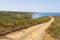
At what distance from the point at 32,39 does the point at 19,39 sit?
166cm

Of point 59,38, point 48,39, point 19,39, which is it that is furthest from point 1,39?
point 59,38

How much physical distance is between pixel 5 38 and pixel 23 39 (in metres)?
1.59

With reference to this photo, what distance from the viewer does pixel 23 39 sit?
1655cm

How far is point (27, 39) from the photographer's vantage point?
1705 cm

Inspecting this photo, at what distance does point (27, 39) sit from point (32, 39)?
617mm

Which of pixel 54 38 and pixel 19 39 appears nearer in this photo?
pixel 19 39

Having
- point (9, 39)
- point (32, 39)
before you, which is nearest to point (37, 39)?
point (32, 39)

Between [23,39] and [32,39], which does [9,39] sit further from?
[32,39]

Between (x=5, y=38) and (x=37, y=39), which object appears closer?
(x=5, y=38)

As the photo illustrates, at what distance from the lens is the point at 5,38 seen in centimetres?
1627

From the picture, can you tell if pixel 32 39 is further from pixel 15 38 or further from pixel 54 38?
pixel 54 38

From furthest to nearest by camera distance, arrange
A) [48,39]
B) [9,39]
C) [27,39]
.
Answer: [48,39], [27,39], [9,39]

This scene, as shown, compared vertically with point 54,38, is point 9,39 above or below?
above

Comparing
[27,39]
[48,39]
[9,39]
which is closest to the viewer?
[9,39]
